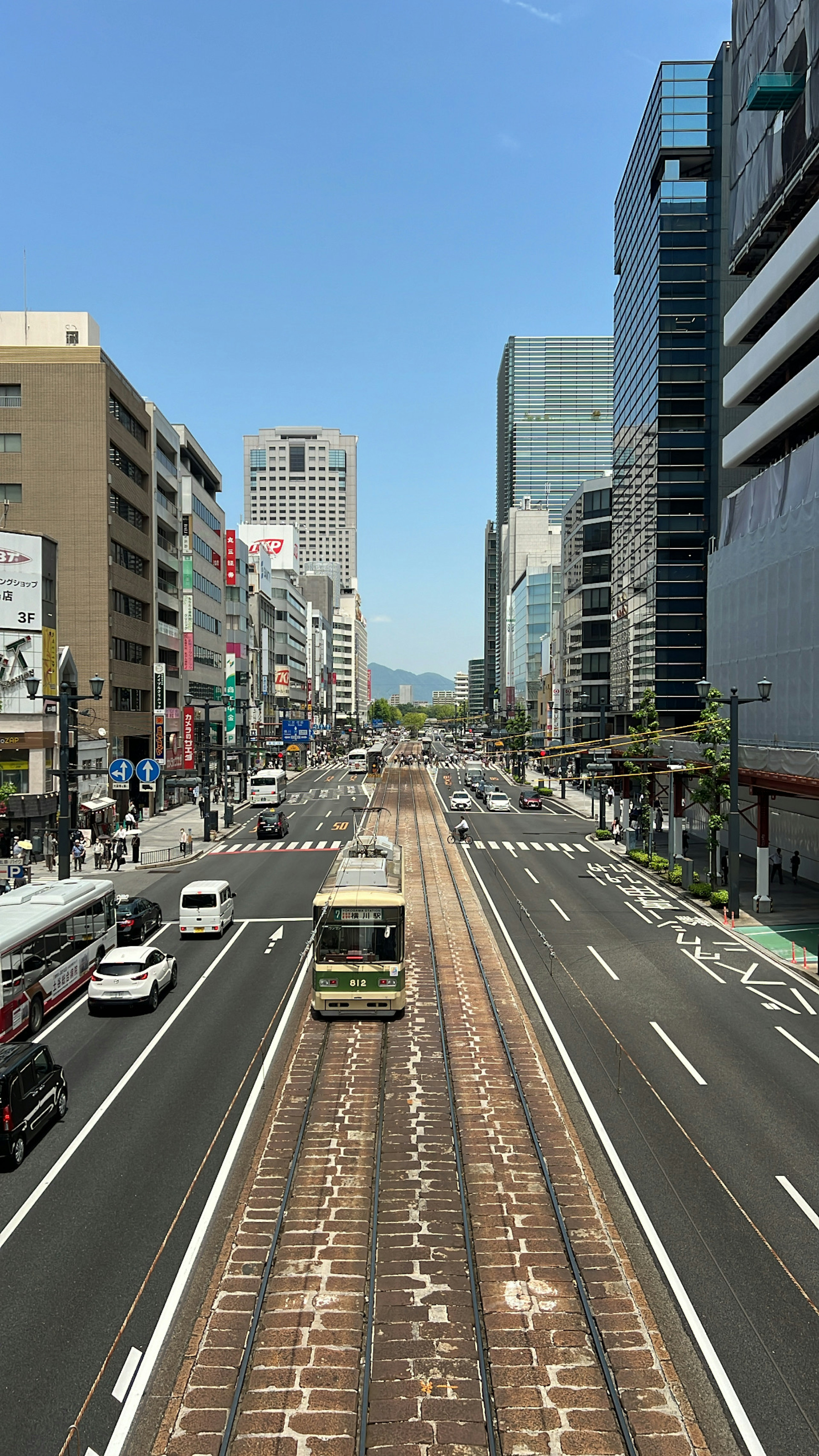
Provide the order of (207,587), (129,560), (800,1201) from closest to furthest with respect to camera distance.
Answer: (800,1201) → (129,560) → (207,587)

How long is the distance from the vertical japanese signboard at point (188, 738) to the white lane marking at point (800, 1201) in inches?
2767

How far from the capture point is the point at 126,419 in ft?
227

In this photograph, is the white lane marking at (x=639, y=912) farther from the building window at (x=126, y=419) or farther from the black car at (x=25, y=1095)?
the building window at (x=126, y=419)

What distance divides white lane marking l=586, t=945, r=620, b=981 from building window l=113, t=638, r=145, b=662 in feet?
146

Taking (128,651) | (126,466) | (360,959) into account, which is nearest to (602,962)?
(360,959)

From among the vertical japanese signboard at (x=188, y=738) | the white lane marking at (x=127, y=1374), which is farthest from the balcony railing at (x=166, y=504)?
the white lane marking at (x=127, y=1374)

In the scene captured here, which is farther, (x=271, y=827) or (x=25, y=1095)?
(x=271, y=827)

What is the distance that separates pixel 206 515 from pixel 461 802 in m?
39.7

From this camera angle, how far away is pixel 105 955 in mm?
25906

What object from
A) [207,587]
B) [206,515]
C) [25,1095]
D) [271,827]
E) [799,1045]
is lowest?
[799,1045]

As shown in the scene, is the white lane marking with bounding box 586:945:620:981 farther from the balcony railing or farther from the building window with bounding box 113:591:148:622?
the balcony railing

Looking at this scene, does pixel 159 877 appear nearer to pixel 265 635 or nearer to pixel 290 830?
pixel 290 830

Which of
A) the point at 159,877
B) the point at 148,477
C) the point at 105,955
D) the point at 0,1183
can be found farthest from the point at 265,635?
the point at 0,1183

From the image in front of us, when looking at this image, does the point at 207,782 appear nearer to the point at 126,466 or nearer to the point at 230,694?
the point at 126,466
